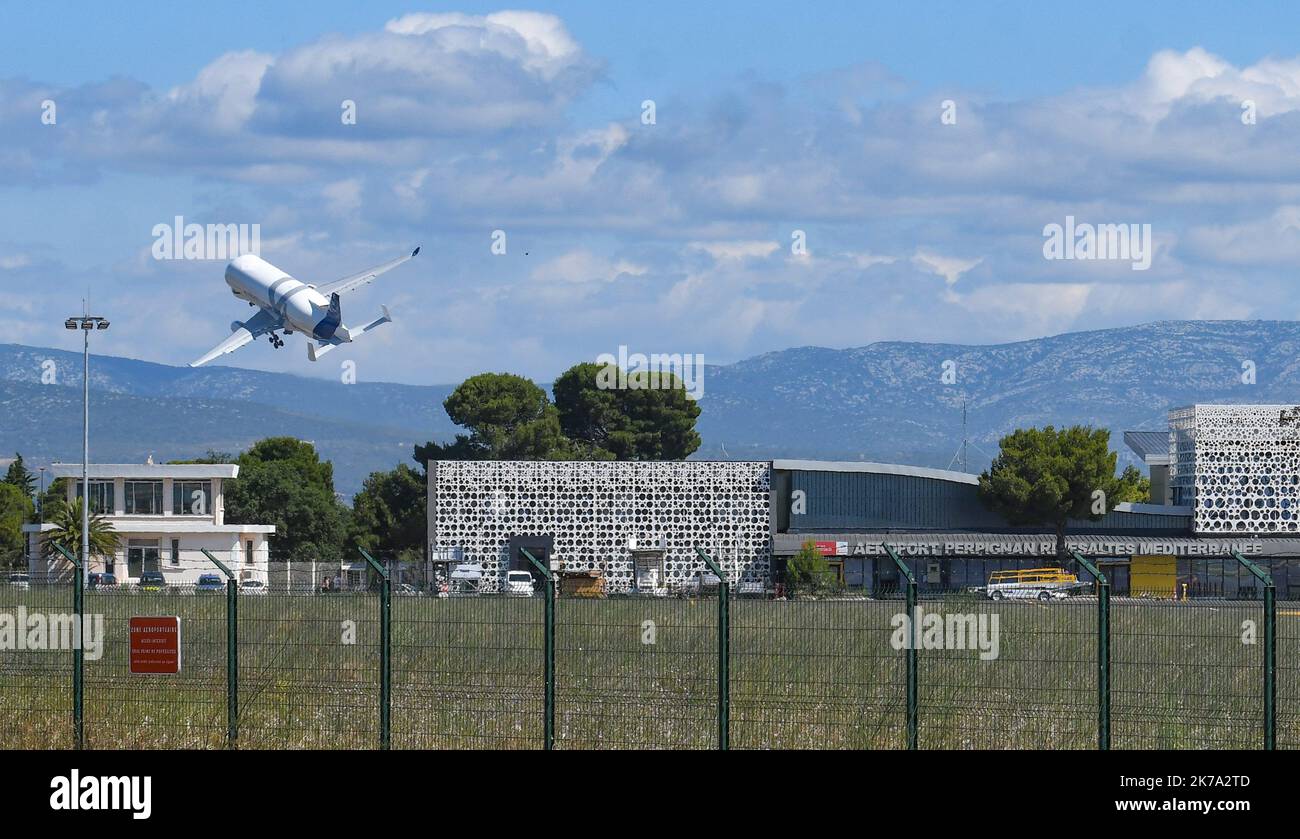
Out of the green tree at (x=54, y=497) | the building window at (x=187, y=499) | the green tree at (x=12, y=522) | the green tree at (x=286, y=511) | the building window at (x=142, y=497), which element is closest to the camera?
the building window at (x=142, y=497)

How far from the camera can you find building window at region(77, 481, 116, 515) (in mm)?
100562

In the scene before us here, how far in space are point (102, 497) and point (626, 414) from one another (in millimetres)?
56380

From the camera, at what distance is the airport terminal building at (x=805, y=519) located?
330ft

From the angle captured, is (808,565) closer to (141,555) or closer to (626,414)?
(141,555)

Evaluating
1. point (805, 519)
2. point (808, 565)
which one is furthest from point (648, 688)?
point (805, 519)

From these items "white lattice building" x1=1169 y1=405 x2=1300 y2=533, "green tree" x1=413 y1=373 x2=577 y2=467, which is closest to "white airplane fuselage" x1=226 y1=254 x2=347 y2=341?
"white lattice building" x1=1169 y1=405 x2=1300 y2=533

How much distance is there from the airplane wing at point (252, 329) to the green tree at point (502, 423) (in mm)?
50212

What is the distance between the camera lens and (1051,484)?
107125 millimetres

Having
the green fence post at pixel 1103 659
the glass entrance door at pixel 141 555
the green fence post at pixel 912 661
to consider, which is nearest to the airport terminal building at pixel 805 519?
the glass entrance door at pixel 141 555

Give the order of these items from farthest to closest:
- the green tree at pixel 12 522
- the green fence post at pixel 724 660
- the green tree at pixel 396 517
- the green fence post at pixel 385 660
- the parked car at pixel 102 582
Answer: the green tree at pixel 396 517 → the green tree at pixel 12 522 → the parked car at pixel 102 582 → the green fence post at pixel 385 660 → the green fence post at pixel 724 660

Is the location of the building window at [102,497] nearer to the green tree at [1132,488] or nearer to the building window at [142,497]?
the building window at [142,497]

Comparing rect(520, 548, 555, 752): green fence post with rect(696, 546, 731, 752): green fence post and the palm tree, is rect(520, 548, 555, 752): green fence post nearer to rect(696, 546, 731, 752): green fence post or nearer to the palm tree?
rect(696, 546, 731, 752): green fence post

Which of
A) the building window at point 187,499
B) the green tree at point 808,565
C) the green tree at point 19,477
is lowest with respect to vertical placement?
the green tree at point 808,565
